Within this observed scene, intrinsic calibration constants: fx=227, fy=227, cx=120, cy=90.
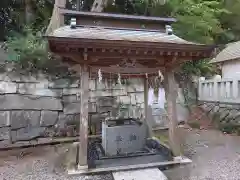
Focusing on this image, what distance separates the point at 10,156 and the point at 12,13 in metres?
5.58

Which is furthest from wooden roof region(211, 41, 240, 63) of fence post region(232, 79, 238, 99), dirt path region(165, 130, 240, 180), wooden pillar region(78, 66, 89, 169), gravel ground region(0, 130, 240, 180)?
wooden pillar region(78, 66, 89, 169)

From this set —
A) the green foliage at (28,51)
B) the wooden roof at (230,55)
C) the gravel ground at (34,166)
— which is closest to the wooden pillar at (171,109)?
the gravel ground at (34,166)

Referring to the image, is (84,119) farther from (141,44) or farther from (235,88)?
(235,88)

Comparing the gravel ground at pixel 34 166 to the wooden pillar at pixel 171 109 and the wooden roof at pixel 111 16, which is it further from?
the wooden roof at pixel 111 16

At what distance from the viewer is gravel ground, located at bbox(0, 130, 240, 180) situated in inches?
168

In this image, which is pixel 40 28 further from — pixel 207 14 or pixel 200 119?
pixel 200 119

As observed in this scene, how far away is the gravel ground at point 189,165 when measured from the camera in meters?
4.28

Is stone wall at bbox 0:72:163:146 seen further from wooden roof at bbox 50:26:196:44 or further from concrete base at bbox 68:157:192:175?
concrete base at bbox 68:157:192:175

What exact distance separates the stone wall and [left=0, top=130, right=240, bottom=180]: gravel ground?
0.71m

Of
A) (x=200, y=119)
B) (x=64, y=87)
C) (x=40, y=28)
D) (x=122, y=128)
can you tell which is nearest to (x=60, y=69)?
(x=64, y=87)

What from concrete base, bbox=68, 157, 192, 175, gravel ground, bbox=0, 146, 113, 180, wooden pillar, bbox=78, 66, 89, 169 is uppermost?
wooden pillar, bbox=78, 66, 89, 169

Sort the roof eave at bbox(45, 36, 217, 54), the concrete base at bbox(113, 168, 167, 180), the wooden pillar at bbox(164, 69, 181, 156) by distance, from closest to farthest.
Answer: the roof eave at bbox(45, 36, 217, 54) < the concrete base at bbox(113, 168, 167, 180) < the wooden pillar at bbox(164, 69, 181, 156)

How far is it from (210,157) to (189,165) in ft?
2.70

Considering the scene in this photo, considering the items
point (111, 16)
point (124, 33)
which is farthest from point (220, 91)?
point (111, 16)
